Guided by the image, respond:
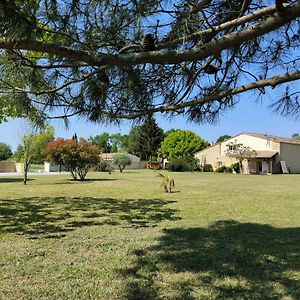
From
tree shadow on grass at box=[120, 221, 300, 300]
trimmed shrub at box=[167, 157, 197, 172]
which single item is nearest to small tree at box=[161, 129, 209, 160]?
trimmed shrub at box=[167, 157, 197, 172]

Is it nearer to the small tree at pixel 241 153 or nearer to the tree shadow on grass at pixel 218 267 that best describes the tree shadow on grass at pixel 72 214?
the tree shadow on grass at pixel 218 267

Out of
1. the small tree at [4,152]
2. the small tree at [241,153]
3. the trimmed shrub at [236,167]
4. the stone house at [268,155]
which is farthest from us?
the small tree at [4,152]

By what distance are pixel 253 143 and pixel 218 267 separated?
139 ft

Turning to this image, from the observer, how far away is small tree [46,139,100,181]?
970 inches

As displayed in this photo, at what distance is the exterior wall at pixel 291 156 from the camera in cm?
4316

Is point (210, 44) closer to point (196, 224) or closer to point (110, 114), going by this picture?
point (110, 114)

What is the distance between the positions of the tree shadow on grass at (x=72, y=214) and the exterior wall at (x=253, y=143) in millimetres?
33683

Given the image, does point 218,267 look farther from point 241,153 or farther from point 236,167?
point 236,167

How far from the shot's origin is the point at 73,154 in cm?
2455

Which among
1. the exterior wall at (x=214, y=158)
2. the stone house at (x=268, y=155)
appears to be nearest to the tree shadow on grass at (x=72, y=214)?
the stone house at (x=268, y=155)

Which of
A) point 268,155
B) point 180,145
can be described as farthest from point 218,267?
point 180,145

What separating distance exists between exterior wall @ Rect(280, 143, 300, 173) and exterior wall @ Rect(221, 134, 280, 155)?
0.84m

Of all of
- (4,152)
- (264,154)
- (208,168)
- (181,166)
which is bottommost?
(208,168)

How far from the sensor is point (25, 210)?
10.6 m
